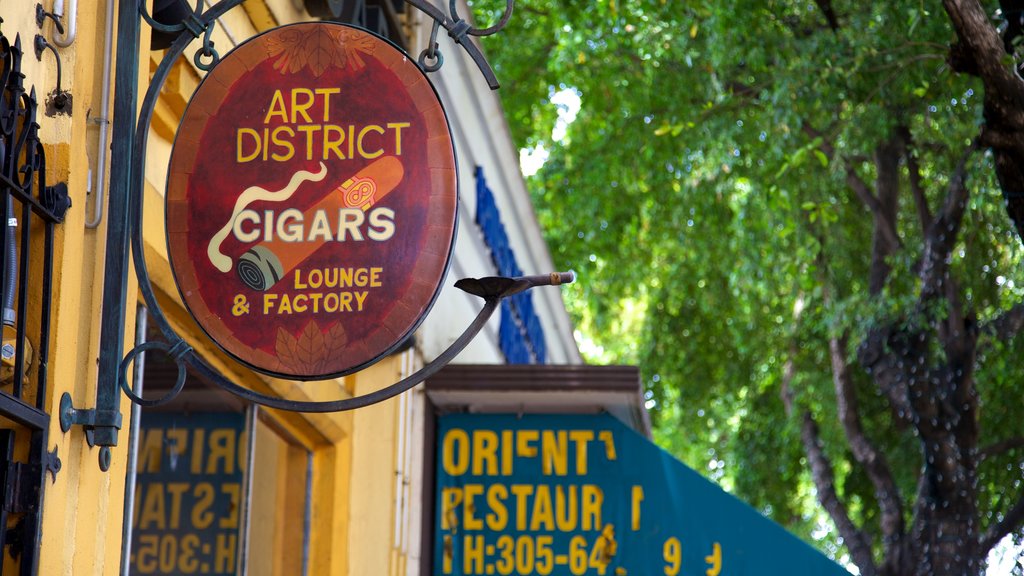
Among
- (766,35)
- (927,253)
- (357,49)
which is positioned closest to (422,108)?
(357,49)

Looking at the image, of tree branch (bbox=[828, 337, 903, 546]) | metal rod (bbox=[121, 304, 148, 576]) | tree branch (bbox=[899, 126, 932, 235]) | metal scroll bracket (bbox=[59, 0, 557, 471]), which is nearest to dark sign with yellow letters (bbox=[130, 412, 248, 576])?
metal rod (bbox=[121, 304, 148, 576])

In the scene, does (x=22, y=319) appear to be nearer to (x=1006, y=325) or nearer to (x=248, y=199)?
(x=248, y=199)

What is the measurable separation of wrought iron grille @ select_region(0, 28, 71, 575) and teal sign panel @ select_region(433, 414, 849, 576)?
4.30 m

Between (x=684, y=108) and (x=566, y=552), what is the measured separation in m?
6.76

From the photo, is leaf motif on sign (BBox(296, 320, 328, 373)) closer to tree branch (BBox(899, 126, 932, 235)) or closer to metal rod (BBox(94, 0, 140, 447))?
metal rod (BBox(94, 0, 140, 447))

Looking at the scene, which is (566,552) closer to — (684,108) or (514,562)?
(514,562)

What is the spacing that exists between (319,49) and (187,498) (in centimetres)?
256

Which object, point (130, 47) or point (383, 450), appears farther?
point (383, 450)

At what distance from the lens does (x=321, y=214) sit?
3.72m

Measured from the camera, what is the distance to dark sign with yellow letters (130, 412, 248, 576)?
5668mm

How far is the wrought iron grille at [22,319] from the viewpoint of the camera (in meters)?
3.36

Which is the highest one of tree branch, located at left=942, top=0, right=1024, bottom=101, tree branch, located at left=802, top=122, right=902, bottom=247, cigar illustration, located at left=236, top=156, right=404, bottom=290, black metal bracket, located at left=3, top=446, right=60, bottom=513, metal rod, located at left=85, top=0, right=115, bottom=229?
tree branch, located at left=802, top=122, right=902, bottom=247

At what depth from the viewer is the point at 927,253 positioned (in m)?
12.3

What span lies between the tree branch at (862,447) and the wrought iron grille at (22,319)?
11.4m
